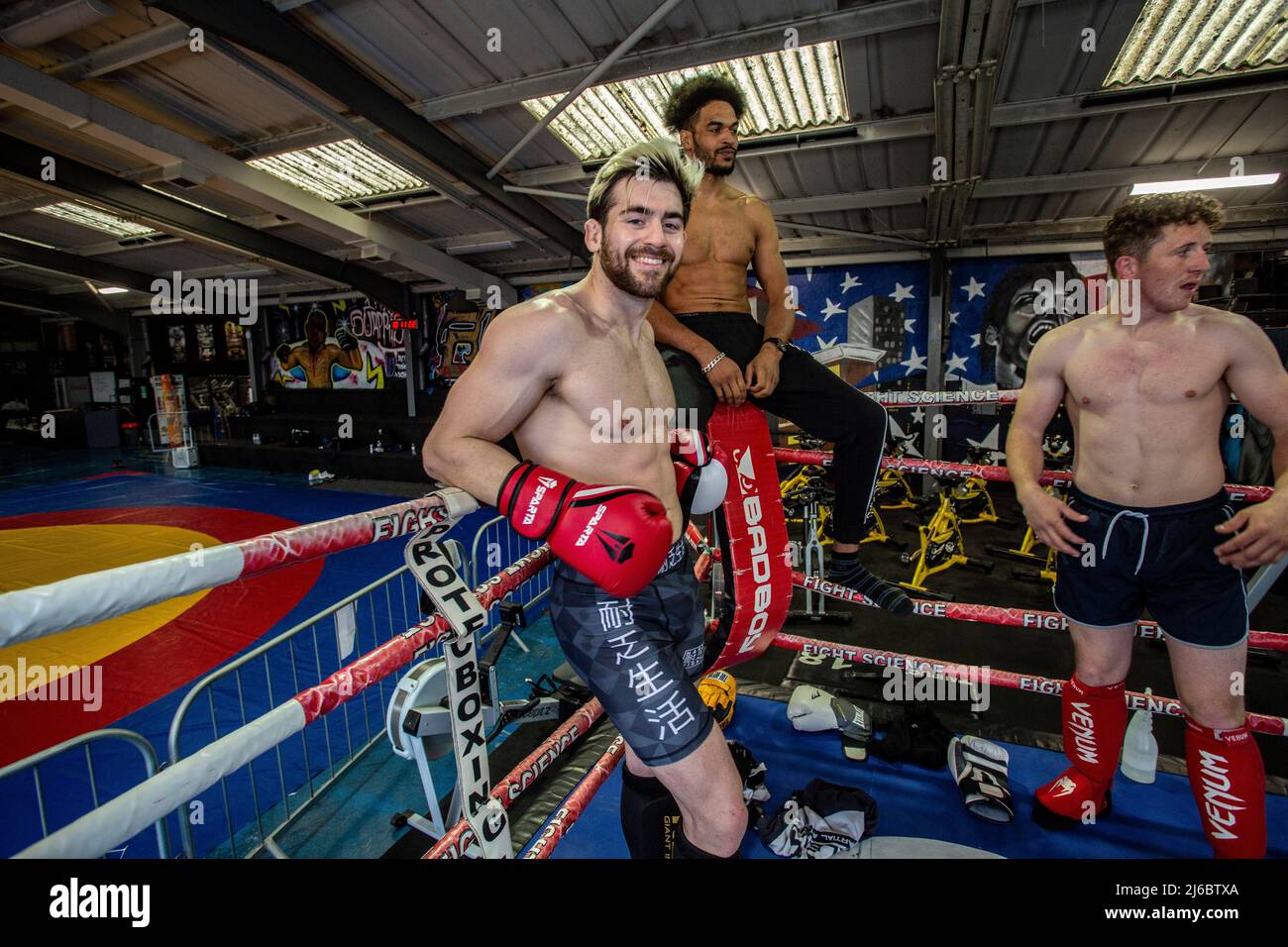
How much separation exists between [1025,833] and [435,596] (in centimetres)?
242

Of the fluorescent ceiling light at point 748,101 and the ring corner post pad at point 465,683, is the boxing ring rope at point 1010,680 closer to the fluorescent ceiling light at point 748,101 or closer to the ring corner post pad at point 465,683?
the ring corner post pad at point 465,683

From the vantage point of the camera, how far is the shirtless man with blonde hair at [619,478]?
4.17 ft

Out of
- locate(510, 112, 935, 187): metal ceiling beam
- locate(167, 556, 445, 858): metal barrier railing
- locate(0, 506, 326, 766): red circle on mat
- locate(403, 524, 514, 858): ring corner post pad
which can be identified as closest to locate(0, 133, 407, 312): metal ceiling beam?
locate(0, 506, 326, 766): red circle on mat

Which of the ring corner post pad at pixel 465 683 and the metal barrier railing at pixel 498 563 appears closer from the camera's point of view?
the ring corner post pad at pixel 465 683

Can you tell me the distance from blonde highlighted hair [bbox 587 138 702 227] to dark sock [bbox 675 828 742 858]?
1.75 m

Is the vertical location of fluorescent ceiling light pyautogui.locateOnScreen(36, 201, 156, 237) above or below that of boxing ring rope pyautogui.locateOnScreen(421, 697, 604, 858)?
above

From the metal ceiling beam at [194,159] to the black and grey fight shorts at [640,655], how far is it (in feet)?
22.4

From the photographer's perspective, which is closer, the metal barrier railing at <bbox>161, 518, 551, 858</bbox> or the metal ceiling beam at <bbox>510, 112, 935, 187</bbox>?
the metal barrier railing at <bbox>161, 518, 551, 858</bbox>

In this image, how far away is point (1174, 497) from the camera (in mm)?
1943

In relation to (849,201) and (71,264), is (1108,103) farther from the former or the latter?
(71,264)

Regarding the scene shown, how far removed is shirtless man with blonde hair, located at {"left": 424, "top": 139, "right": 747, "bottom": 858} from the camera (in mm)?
1271

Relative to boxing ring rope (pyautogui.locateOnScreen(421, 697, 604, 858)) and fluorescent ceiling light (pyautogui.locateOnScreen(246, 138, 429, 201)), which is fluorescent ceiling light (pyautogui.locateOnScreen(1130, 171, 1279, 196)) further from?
fluorescent ceiling light (pyautogui.locateOnScreen(246, 138, 429, 201))

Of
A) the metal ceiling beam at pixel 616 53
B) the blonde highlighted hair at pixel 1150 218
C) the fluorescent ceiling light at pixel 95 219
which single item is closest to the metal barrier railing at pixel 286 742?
the blonde highlighted hair at pixel 1150 218

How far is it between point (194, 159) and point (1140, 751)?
9113mm
